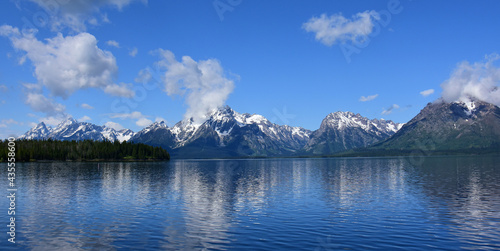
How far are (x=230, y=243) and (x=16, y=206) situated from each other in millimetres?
44455

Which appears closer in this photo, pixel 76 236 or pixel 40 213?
pixel 76 236

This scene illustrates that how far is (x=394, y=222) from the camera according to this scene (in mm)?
45062

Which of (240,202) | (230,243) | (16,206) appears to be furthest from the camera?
(240,202)

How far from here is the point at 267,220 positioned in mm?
47125

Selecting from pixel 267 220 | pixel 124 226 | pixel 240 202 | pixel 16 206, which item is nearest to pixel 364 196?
pixel 240 202

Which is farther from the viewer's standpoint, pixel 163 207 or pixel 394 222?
pixel 163 207

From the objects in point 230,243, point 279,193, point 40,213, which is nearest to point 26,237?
point 40,213

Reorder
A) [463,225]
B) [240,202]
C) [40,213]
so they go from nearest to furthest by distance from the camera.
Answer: [463,225] < [40,213] < [240,202]

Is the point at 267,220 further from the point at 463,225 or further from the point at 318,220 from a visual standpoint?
the point at 463,225

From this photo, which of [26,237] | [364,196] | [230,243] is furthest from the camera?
[364,196]

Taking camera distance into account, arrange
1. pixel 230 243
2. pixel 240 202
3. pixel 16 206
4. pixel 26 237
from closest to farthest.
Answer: pixel 230 243 < pixel 26 237 < pixel 16 206 < pixel 240 202

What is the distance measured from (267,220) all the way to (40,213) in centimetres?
3472

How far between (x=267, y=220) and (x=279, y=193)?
31139mm

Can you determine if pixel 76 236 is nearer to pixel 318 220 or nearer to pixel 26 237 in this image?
pixel 26 237
